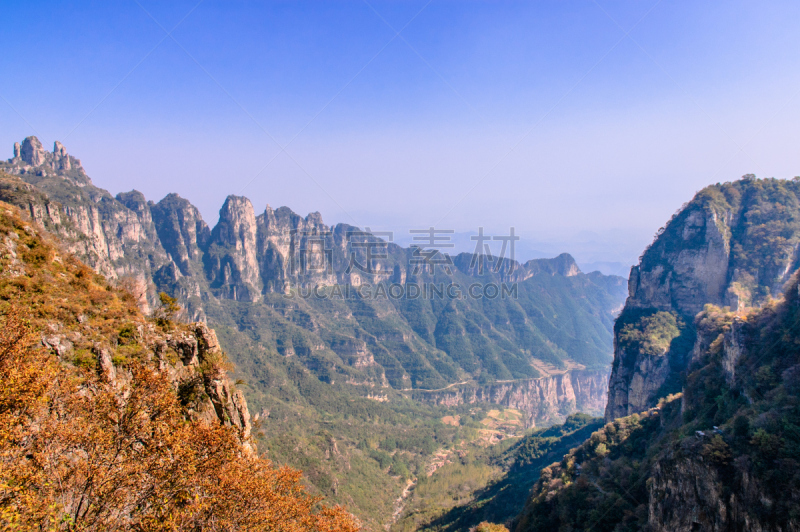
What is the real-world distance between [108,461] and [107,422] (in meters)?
1.84

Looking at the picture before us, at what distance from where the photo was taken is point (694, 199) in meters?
77.2

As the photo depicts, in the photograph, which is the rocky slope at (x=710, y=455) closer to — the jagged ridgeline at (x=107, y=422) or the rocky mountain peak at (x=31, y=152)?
the jagged ridgeline at (x=107, y=422)

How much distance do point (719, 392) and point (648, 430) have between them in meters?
12.3

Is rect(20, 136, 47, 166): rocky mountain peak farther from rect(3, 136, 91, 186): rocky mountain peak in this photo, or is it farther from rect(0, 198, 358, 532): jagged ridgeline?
rect(0, 198, 358, 532): jagged ridgeline

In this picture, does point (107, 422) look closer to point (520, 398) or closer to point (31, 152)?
point (31, 152)

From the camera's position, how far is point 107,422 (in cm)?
1433

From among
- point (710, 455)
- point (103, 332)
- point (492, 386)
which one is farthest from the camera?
point (492, 386)

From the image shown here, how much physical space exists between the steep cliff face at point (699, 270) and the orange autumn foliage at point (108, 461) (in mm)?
62288

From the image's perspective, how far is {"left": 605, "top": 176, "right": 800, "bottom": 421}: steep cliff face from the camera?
202ft

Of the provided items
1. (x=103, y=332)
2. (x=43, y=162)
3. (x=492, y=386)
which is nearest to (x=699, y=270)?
(x=103, y=332)

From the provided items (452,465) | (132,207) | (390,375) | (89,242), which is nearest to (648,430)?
(452,465)

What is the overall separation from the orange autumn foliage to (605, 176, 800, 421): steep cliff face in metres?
62.3

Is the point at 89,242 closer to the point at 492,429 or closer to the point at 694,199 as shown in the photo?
the point at 694,199

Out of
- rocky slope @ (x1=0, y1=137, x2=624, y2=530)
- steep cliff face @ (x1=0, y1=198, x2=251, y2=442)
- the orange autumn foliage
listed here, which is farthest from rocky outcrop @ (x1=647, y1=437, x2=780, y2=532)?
rocky slope @ (x1=0, y1=137, x2=624, y2=530)
